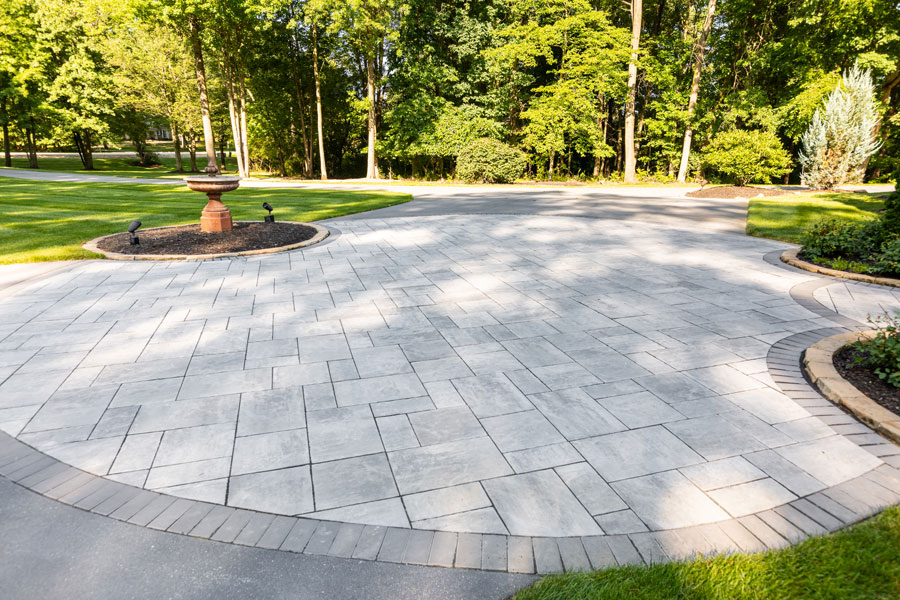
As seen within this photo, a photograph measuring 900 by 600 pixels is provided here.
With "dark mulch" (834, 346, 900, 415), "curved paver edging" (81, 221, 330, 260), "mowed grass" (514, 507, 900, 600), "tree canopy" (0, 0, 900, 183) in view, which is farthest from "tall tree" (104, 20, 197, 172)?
"mowed grass" (514, 507, 900, 600)

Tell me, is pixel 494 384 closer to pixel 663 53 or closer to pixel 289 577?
pixel 289 577

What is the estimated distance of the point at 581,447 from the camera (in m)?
3.41

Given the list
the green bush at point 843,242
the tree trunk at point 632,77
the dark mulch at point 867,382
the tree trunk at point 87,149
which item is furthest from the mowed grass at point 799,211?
the tree trunk at point 87,149

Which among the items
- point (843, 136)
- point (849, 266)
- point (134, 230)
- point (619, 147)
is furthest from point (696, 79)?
point (134, 230)

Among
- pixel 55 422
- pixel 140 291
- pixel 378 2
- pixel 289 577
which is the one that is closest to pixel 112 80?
pixel 378 2

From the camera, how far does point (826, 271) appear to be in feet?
25.4

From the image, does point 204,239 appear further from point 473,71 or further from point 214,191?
point 473,71

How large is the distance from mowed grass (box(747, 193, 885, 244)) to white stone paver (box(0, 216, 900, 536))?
4.55m

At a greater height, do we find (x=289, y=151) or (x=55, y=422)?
(x=289, y=151)

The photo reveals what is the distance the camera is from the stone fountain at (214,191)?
971 cm

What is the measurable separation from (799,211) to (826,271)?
8.21 meters

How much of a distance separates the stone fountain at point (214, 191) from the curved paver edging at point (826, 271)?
10.6 meters

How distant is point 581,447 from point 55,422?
4.07 m

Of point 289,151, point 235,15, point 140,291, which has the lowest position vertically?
point 140,291
